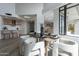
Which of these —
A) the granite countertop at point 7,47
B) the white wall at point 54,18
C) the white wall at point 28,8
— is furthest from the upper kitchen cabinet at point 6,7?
the white wall at point 54,18

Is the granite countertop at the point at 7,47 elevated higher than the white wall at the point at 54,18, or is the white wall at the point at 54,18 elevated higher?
the white wall at the point at 54,18

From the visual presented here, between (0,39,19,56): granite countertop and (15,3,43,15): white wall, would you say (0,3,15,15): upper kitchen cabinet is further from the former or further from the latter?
(0,39,19,56): granite countertop

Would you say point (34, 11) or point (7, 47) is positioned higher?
point (34, 11)

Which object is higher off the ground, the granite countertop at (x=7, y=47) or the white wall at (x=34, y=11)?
the white wall at (x=34, y=11)

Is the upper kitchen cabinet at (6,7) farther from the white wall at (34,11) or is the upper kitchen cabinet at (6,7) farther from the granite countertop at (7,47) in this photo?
the granite countertop at (7,47)

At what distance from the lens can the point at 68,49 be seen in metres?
2.45

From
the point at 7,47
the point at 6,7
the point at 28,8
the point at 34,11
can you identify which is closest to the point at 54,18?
the point at 34,11

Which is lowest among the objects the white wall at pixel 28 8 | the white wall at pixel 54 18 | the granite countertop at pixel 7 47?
the granite countertop at pixel 7 47

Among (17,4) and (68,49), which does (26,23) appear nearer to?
(17,4)

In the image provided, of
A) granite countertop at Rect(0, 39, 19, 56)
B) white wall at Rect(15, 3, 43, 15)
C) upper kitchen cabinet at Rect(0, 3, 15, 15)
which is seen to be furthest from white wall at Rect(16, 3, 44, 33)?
granite countertop at Rect(0, 39, 19, 56)

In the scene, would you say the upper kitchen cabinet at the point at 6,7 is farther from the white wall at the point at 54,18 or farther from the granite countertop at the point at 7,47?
the white wall at the point at 54,18

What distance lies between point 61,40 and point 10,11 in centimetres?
107

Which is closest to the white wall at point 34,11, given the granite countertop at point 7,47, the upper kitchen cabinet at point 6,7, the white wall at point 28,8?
the white wall at point 28,8

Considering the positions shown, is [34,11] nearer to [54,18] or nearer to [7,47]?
[54,18]
